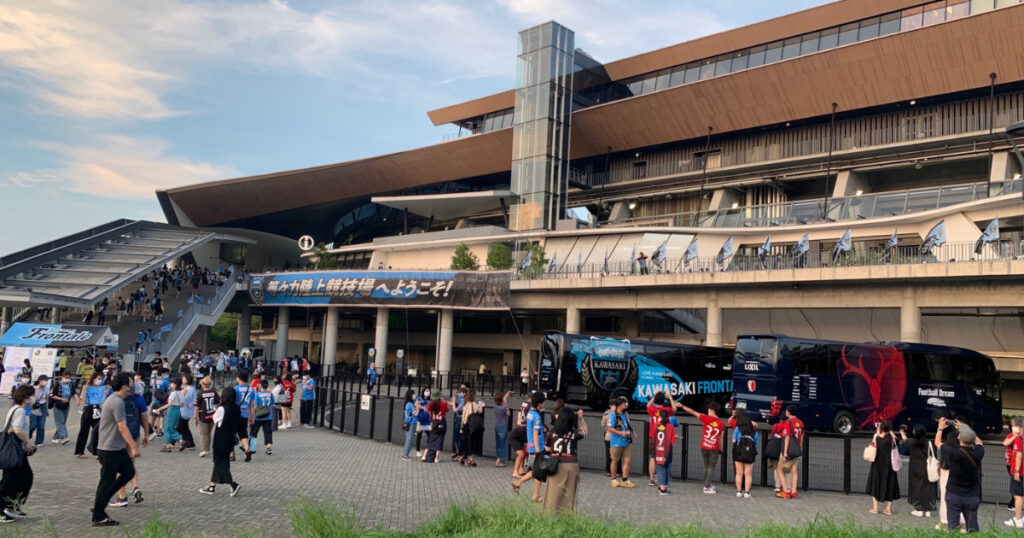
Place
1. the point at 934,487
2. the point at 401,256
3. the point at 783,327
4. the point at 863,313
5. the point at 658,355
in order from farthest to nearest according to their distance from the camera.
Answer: the point at 401,256 → the point at 783,327 → the point at 863,313 → the point at 658,355 → the point at 934,487

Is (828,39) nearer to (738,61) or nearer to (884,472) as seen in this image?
(738,61)

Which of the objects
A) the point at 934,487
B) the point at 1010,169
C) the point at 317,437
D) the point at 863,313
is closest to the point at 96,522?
the point at 317,437

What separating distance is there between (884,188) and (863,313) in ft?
39.2

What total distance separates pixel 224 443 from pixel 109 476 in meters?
2.14

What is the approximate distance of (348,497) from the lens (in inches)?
452

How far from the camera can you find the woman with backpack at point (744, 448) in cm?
1302

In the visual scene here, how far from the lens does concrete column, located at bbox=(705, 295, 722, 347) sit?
3644cm

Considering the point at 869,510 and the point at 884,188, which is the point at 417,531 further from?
the point at 884,188

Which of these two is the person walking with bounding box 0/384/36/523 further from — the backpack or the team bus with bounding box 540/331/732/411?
the team bus with bounding box 540/331/732/411

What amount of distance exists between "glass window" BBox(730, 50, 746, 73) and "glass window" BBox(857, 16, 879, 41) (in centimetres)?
719

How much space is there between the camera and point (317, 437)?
1967cm

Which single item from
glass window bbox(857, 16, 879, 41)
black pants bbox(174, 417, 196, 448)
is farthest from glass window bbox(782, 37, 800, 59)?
black pants bbox(174, 417, 196, 448)

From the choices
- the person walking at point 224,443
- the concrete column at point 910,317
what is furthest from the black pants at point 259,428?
the concrete column at point 910,317

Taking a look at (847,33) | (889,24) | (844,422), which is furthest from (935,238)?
(847,33)
